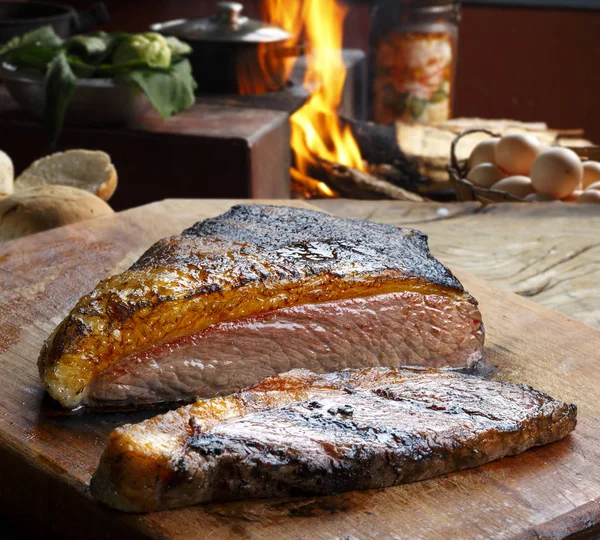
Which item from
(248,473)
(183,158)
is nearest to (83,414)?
(248,473)

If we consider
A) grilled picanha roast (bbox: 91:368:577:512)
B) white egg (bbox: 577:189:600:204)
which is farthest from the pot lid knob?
grilled picanha roast (bbox: 91:368:577:512)

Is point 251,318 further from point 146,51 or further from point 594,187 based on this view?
point 146,51

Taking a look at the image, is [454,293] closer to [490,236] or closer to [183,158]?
[490,236]

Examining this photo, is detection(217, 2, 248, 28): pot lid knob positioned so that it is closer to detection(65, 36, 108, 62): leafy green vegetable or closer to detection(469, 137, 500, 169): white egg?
detection(65, 36, 108, 62): leafy green vegetable

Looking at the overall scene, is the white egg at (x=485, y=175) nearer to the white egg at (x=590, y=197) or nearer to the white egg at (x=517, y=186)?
the white egg at (x=517, y=186)

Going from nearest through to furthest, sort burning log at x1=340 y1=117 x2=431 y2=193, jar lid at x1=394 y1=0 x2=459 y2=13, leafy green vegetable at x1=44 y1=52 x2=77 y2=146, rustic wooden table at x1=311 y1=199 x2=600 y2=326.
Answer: rustic wooden table at x1=311 y1=199 x2=600 y2=326
leafy green vegetable at x1=44 y1=52 x2=77 y2=146
burning log at x1=340 y1=117 x2=431 y2=193
jar lid at x1=394 y1=0 x2=459 y2=13

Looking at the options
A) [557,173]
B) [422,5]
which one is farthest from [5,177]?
[422,5]
